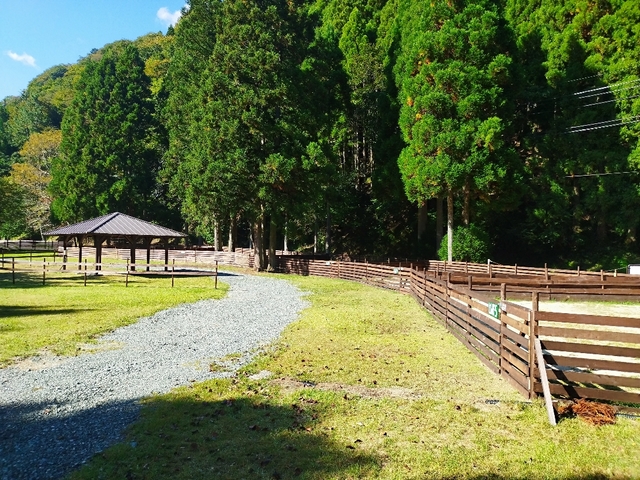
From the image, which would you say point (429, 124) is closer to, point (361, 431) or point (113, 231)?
point (113, 231)

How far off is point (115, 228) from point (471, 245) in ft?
66.0

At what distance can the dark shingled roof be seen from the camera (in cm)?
2580

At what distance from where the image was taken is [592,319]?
5.79 m

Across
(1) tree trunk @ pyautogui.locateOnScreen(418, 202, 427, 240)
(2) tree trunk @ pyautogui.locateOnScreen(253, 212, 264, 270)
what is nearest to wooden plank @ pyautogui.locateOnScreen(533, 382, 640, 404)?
(2) tree trunk @ pyautogui.locateOnScreen(253, 212, 264, 270)

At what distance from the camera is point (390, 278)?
71.9 ft

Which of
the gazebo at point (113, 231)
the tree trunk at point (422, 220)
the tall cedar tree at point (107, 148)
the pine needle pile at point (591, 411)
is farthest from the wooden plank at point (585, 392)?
the tall cedar tree at point (107, 148)

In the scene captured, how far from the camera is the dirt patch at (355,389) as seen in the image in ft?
21.2

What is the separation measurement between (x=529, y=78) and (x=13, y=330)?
3176 cm

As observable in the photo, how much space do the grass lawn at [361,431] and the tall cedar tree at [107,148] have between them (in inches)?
1824

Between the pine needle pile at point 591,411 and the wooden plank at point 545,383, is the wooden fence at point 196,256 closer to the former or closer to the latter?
the wooden plank at point 545,383

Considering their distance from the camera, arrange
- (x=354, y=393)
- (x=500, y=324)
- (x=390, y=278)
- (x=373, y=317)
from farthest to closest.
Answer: (x=390, y=278) → (x=373, y=317) → (x=500, y=324) → (x=354, y=393)

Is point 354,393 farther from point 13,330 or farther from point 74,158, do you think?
point 74,158

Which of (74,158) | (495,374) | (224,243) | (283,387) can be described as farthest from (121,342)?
(74,158)

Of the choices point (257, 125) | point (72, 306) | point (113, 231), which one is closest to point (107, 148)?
point (113, 231)
